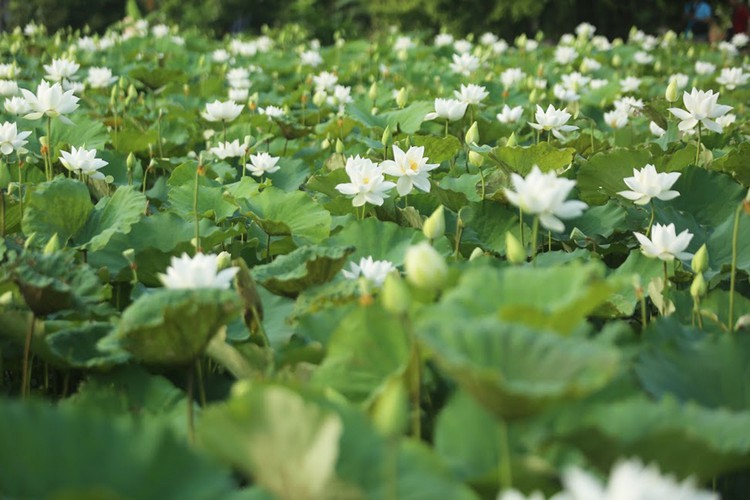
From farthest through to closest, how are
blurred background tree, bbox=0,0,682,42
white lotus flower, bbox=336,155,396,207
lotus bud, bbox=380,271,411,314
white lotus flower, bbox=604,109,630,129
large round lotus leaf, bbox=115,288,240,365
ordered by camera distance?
blurred background tree, bbox=0,0,682,42
white lotus flower, bbox=604,109,630,129
white lotus flower, bbox=336,155,396,207
large round lotus leaf, bbox=115,288,240,365
lotus bud, bbox=380,271,411,314

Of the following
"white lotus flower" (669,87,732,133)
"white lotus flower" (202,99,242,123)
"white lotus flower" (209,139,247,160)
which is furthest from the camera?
"white lotus flower" (202,99,242,123)

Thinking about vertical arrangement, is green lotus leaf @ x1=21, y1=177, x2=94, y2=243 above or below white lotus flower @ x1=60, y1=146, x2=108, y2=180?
below

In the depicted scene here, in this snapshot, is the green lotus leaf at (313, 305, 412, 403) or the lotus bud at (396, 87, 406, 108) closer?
the green lotus leaf at (313, 305, 412, 403)

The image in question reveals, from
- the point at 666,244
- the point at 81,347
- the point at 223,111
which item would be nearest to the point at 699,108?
the point at 666,244

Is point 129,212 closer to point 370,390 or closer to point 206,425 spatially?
point 370,390

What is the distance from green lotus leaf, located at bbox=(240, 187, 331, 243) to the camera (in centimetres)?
179

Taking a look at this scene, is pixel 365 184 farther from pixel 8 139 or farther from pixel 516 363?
pixel 516 363

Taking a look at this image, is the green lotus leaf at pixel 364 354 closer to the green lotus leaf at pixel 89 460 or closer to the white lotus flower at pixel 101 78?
the green lotus leaf at pixel 89 460

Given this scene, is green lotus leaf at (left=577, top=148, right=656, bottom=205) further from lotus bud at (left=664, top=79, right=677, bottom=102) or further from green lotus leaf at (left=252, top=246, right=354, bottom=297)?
green lotus leaf at (left=252, top=246, right=354, bottom=297)

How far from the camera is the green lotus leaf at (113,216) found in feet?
5.45

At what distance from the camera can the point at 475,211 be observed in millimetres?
1881

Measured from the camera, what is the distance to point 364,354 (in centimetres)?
100

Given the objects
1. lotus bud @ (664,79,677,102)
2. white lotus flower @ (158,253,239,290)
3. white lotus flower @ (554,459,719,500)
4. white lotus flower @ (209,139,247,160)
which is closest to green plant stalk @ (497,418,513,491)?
white lotus flower @ (554,459,719,500)

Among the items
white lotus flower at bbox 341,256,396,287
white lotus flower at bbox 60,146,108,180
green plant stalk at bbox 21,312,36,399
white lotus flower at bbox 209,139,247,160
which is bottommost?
green plant stalk at bbox 21,312,36,399
